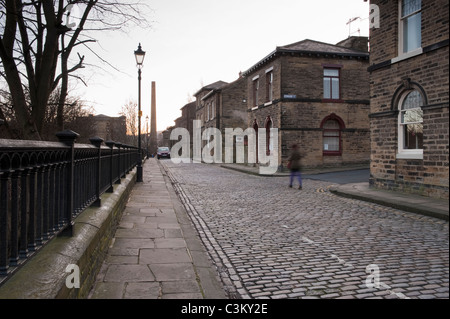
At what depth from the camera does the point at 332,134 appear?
6414 mm

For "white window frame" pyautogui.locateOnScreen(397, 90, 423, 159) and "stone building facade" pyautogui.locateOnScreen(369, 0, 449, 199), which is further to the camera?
"white window frame" pyautogui.locateOnScreen(397, 90, 423, 159)

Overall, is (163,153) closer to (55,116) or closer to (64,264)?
(55,116)

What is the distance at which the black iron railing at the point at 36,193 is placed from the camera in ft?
7.47

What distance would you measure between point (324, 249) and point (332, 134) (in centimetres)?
232

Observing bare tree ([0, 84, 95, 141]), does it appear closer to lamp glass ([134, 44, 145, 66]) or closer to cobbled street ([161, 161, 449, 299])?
lamp glass ([134, 44, 145, 66])

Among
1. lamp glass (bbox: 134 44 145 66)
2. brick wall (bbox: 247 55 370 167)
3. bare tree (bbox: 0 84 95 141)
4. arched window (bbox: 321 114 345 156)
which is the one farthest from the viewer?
lamp glass (bbox: 134 44 145 66)

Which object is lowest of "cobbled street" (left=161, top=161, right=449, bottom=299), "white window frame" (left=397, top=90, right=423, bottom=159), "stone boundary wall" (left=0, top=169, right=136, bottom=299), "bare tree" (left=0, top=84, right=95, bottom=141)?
"cobbled street" (left=161, top=161, right=449, bottom=299)

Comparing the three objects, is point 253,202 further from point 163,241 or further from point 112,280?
point 112,280

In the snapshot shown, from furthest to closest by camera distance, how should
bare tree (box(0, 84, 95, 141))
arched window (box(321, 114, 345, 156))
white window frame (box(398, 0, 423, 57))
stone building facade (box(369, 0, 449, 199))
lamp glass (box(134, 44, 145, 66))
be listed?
lamp glass (box(134, 44, 145, 66)) → bare tree (box(0, 84, 95, 141)) → arched window (box(321, 114, 345, 156)) → white window frame (box(398, 0, 423, 57)) → stone building facade (box(369, 0, 449, 199))

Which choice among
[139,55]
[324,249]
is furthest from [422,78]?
[139,55]

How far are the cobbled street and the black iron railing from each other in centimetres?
190

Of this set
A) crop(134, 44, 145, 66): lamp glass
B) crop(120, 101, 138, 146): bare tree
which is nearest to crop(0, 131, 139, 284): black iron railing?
crop(134, 44, 145, 66): lamp glass

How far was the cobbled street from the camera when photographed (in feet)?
7.43

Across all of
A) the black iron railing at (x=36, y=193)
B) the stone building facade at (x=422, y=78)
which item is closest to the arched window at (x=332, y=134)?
the stone building facade at (x=422, y=78)
